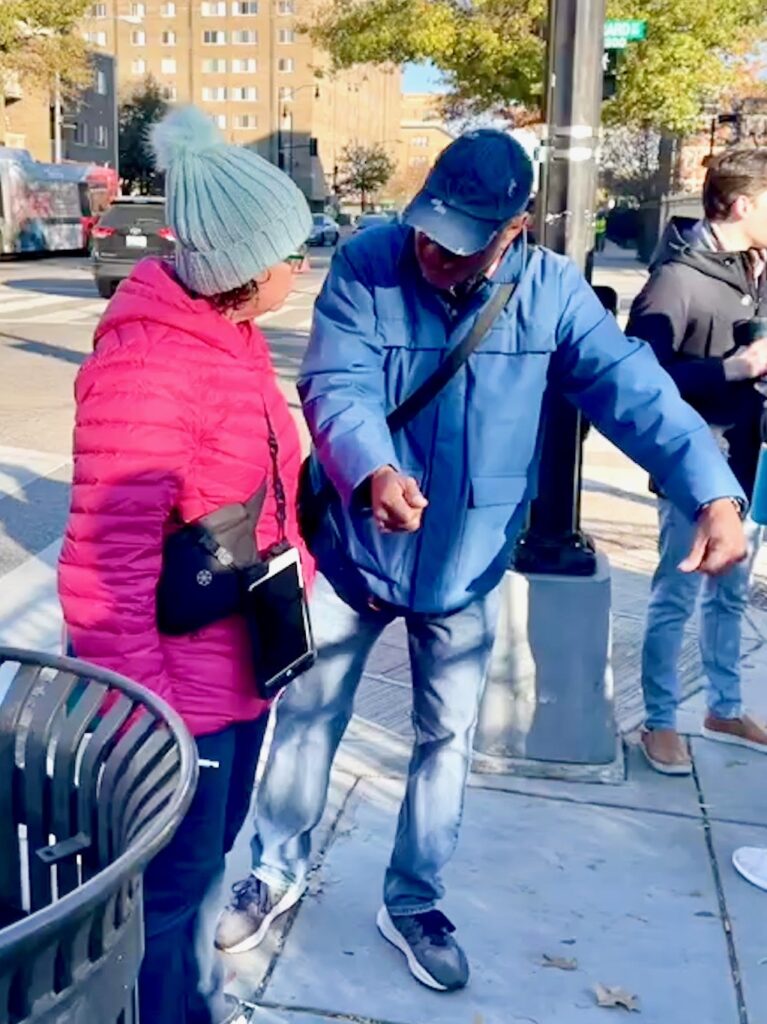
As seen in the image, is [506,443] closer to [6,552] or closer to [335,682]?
[335,682]

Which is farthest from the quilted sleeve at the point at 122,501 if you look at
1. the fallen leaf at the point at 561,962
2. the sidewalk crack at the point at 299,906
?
Answer: the fallen leaf at the point at 561,962

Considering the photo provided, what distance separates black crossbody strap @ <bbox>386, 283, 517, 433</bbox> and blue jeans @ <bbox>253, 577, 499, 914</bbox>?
18.1 inches

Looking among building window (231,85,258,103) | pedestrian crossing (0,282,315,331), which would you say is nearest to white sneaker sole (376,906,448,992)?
pedestrian crossing (0,282,315,331)

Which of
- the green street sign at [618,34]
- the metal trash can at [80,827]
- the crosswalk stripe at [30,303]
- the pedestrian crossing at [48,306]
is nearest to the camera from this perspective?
the metal trash can at [80,827]

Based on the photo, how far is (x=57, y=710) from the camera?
5.58ft

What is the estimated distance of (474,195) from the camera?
2383 millimetres

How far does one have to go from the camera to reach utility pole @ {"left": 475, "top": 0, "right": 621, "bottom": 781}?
3729 mm

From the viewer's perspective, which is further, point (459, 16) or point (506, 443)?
point (459, 16)

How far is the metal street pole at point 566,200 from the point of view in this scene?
3717mm

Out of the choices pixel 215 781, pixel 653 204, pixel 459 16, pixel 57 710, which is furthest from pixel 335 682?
pixel 653 204

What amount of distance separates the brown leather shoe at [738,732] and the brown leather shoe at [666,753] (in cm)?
19

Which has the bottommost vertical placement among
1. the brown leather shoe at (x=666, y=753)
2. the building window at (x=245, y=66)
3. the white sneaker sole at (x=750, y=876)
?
the white sneaker sole at (x=750, y=876)

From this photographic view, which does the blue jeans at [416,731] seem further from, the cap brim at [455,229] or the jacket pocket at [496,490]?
the cap brim at [455,229]

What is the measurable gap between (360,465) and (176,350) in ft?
1.39
